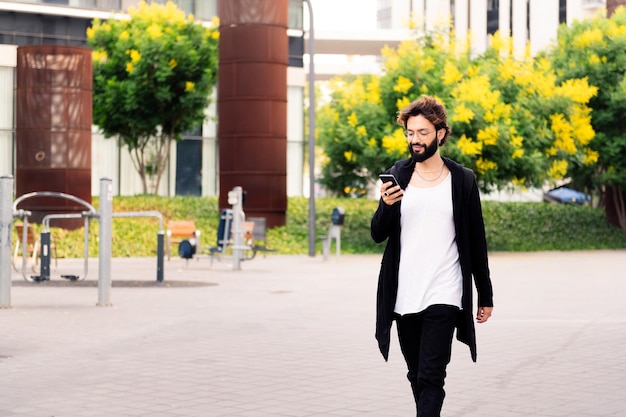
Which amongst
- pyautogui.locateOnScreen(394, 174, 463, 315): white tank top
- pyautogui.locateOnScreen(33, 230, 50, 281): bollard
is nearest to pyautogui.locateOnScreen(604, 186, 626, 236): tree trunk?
pyautogui.locateOnScreen(33, 230, 50, 281): bollard

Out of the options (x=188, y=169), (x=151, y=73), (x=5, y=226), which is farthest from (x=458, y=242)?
(x=188, y=169)

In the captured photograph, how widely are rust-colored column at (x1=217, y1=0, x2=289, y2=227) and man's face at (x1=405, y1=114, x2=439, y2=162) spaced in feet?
89.6

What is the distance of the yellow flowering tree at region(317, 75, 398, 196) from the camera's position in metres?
32.5

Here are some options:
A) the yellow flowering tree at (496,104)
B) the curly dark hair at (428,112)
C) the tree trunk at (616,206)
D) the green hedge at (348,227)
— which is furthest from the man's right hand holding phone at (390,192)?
the tree trunk at (616,206)

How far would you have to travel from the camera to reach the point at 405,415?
7781 mm

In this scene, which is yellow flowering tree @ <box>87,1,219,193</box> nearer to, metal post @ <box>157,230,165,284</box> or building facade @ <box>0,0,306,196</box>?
building facade @ <box>0,0,306,196</box>

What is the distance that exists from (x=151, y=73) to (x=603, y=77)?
13314mm

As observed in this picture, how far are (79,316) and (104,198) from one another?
160cm

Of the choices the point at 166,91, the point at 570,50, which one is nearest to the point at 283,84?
the point at 166,91

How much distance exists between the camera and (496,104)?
31.9m

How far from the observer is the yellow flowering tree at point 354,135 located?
107ft

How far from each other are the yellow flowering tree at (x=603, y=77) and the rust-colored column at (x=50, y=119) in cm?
1457

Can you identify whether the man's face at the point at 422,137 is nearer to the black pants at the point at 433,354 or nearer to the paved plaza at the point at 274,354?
the black pants at the point at 433,354

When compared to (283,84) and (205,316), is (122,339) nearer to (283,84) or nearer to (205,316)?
(205,316)
